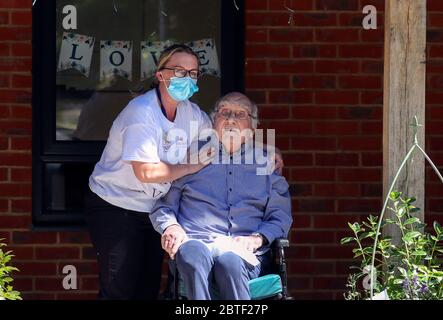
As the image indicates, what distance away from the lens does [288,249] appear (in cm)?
726

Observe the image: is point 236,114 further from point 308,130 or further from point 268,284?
point 308,130

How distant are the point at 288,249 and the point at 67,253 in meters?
1.33

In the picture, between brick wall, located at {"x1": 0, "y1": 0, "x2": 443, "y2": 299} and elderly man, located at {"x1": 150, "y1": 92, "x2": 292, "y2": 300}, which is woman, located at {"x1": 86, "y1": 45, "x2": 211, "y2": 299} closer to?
elderly man, located at {"x1": 150, "y1": 92, "x2": 292, "y2": 300}

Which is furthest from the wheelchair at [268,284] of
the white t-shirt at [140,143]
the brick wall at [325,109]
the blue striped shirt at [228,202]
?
the brick wall at [325,109]

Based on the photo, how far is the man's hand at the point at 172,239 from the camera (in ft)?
18.9

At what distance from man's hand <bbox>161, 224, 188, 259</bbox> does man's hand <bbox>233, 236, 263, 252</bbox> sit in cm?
26

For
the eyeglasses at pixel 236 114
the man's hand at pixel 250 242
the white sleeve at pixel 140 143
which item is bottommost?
the man's hand at pixel 250 242

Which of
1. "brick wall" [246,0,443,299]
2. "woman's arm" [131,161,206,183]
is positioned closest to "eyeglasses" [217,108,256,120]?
"woman's arm" [131,161,206,183]

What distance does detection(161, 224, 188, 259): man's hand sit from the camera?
577cm

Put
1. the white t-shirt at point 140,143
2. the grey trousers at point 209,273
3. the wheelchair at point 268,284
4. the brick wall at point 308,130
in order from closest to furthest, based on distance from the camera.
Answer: the grey trousers at point 209,273
the wheelchair at point 268,284
the white t-shirt at point 140,143
the brick wall at point 308,130

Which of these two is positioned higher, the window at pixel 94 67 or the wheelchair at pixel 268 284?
the window at pixel 94 67

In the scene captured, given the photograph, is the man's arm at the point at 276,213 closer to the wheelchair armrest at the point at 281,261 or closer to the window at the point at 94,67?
the wheelchair armrest at the point at 281,261

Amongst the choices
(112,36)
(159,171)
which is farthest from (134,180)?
(112,36)
